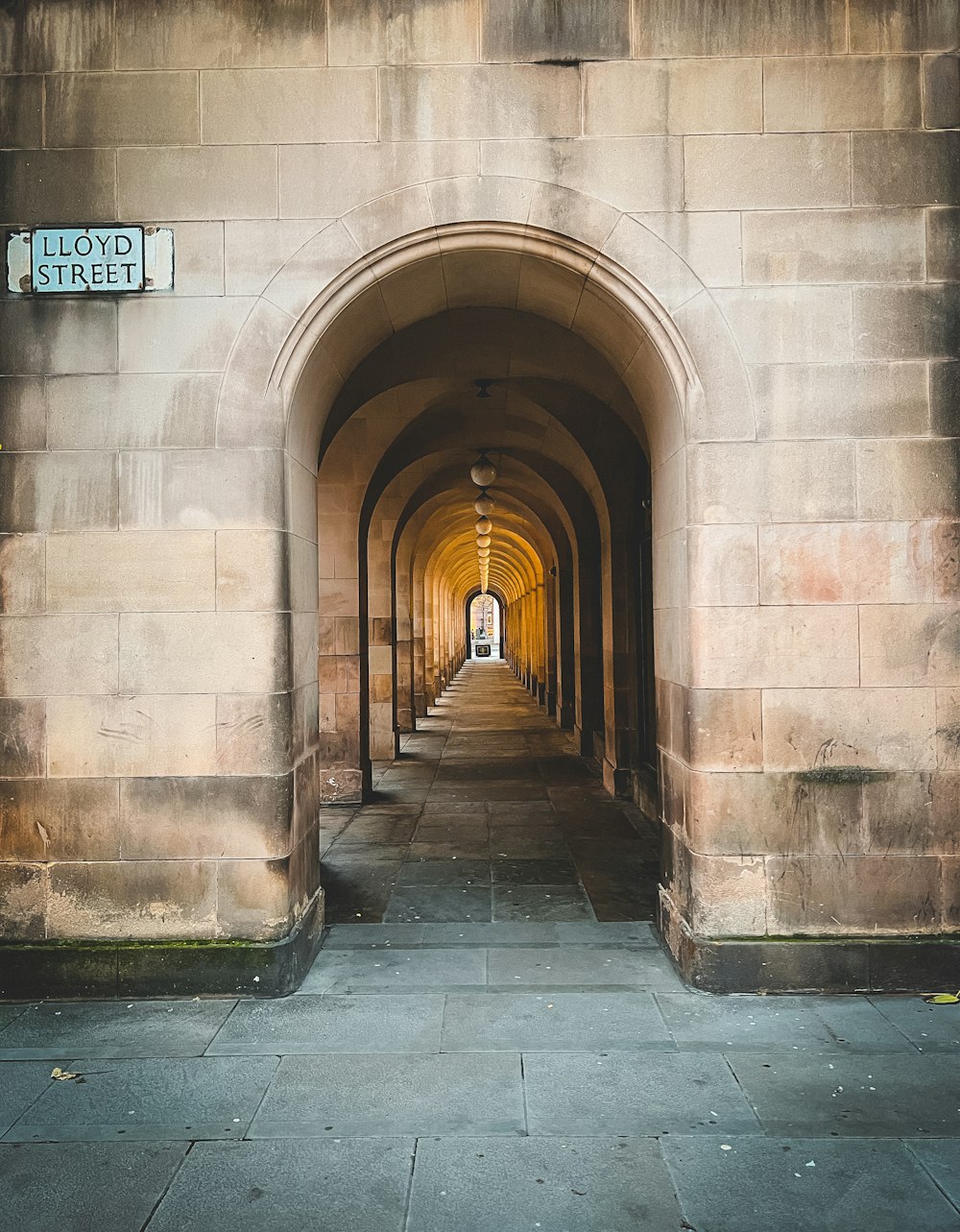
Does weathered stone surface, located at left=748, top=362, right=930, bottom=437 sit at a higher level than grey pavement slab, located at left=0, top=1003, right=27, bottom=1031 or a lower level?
higher

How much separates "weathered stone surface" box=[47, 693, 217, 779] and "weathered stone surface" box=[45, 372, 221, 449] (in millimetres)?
1409

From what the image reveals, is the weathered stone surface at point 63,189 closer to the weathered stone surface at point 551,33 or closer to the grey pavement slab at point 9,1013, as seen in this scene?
the weathered stone surface at point 551,33

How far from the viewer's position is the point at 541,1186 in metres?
3.04

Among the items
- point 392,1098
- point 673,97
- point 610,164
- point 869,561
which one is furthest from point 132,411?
point 869,561

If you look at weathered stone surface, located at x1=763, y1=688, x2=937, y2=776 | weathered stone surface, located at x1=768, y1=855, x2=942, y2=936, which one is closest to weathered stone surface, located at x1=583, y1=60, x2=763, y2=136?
weathered stone surface, located at x1=763, y1=688, x2=937, y2=776

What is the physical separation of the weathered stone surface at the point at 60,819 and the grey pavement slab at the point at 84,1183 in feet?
5.59

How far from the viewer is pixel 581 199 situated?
16.0ft

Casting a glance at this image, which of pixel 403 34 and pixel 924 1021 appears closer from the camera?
pixel 924 1021

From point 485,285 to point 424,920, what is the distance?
13.6 feet

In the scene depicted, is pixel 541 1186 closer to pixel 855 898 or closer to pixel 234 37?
pixel 855 898

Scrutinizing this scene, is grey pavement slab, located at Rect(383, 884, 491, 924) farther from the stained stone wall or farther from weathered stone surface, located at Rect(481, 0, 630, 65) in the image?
weathered stone surface, located at Rect(481, 0, 630, 65)

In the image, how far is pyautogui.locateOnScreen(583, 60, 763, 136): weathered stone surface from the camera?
15.9 ft

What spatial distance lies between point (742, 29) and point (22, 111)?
13.1 feet

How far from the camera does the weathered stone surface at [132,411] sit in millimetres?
4859
